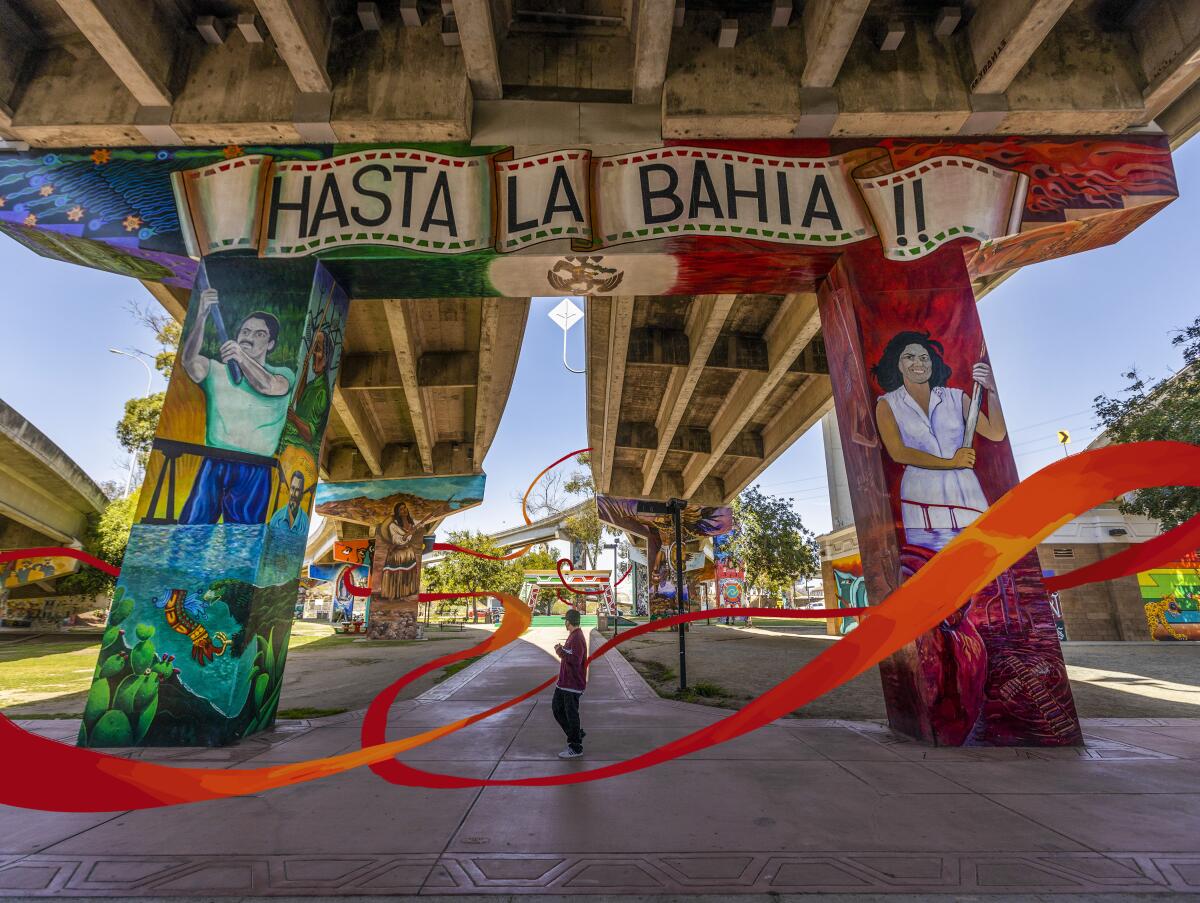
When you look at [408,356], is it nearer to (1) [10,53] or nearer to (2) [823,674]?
(1) [10,53]

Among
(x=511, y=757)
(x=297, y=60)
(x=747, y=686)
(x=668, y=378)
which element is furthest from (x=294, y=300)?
(x=668, y=378)

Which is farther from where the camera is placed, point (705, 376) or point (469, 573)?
point (469, 573)

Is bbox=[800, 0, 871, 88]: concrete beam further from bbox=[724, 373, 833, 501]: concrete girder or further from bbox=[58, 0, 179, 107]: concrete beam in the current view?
bbox=[724, 373, 833, 501]: concrete girder

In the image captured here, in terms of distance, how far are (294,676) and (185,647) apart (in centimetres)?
831

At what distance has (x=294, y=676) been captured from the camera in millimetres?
14227

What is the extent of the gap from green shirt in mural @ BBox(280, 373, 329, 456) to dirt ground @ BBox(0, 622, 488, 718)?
430cm

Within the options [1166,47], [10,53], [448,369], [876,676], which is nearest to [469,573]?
[448,369]

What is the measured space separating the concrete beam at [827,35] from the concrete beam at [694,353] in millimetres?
4643

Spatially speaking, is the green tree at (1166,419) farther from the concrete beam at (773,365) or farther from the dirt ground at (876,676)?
the concrete beam at (773,365)

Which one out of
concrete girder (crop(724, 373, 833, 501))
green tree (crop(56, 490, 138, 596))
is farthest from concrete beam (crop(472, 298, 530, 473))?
green tree (crop(56, 490, 138, 596))

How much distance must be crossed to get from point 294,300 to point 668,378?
1281cm

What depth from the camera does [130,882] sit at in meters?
3.38

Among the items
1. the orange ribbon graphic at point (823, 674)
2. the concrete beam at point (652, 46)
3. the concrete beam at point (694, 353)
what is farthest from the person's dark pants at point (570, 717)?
the concrete beam at point (694, 353)

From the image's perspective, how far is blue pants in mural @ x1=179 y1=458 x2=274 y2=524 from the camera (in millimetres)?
7445
